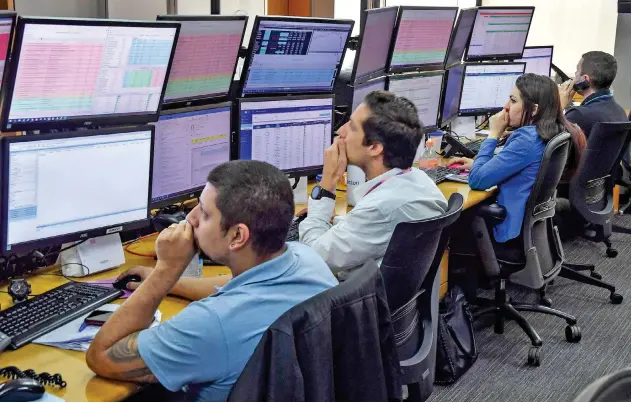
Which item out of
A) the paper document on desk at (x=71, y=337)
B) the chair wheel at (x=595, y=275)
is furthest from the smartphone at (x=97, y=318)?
the chair wheel at (x=595, y=275)

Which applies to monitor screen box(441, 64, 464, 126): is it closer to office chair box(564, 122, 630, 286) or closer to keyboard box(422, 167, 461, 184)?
keyboard box(422, 167, 461, 184)

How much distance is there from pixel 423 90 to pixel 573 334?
1314 mm

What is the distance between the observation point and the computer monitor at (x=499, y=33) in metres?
4.40

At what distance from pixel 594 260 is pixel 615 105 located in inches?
38.6

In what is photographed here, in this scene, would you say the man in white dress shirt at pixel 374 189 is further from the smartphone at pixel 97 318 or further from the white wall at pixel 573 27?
the white wall at pixel 573 27

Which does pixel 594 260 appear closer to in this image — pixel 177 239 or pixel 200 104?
pixel 200 104

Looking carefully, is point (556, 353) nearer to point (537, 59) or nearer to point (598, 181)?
point (598, 181)

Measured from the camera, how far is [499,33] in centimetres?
454

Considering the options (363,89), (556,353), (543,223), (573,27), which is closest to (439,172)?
(543,223)

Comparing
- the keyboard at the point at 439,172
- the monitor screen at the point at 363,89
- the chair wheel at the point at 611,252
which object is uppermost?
the monitor screen at the point at 363,89

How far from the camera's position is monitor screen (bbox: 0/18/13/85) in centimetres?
Result: 192

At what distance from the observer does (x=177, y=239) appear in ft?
5.74

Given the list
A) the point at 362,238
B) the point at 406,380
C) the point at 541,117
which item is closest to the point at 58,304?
the point at 362,238

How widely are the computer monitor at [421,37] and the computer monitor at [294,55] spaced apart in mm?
626
